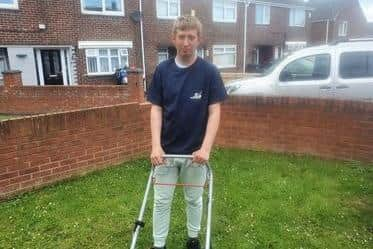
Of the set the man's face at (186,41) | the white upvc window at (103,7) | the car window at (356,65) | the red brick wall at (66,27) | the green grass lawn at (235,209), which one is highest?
the white upvc window at (103,7)

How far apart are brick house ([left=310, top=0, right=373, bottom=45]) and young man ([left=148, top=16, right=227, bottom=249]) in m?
34.1

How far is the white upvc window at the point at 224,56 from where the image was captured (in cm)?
2531

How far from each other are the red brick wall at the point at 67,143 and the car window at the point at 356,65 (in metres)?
4.09

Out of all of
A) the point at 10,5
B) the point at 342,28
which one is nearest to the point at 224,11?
the point at 10,5

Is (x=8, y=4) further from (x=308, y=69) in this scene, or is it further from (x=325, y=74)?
(x=325, y=74)

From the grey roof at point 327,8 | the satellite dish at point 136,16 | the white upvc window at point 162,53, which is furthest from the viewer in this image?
the grey roof at point 327,8

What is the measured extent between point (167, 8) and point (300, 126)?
16.9 metres

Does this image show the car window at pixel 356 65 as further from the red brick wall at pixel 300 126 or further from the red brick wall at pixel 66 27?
the red brick wall at pixel 66 27

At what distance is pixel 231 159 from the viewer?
20.2 feet

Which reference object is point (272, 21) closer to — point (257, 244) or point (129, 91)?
point (129, 91)

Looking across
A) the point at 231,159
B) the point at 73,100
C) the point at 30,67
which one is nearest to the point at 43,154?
the point at 231,159

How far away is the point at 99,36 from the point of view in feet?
59.2

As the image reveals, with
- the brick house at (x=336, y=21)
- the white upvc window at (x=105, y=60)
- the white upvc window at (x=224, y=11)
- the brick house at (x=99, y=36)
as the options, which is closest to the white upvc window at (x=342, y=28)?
the brick house at (x=336, y=21)

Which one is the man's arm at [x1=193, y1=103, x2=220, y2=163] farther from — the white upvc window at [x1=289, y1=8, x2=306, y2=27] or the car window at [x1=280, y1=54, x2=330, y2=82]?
the white upvc window at [x1=289, y1=8, x2=306, y2=27]
